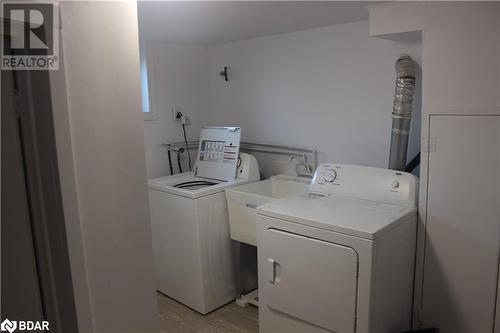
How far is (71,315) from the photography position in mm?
1281

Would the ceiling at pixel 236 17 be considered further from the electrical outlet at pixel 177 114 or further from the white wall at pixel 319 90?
the electrical outlet at pixel 177 114

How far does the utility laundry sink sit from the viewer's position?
2727 mm

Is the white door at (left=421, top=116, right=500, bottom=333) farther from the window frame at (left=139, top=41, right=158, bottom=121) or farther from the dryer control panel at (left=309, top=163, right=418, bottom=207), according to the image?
the window frame at (left=139, top=41, right=158, bottom=121)

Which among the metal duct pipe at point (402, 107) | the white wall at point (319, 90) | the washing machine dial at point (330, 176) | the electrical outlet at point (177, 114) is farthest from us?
the electrical outlet at point (177, 114)

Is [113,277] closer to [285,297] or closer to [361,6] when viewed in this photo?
[285,297]

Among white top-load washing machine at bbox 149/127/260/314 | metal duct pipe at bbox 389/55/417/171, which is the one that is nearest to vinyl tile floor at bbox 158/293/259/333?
white top-load washing machine at bbox 149/127/260/314

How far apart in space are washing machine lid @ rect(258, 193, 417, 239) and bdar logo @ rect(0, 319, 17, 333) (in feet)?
4.38

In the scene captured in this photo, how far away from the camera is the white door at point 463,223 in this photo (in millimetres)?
1918

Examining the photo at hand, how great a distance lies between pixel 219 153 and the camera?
3.26m

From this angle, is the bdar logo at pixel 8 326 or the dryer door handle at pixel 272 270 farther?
the dryer door handle at pixel 272 270

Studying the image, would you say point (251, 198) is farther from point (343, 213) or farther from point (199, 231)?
point (343, 213)

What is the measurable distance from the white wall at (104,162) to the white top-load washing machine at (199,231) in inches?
49.9

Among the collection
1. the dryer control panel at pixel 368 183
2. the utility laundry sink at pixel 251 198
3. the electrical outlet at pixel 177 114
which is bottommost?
the utility laundry sink at pixel 251 198

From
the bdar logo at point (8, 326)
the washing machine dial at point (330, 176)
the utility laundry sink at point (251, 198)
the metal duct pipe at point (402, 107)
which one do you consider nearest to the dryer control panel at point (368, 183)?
the washing machine dial at point (330, 176)
